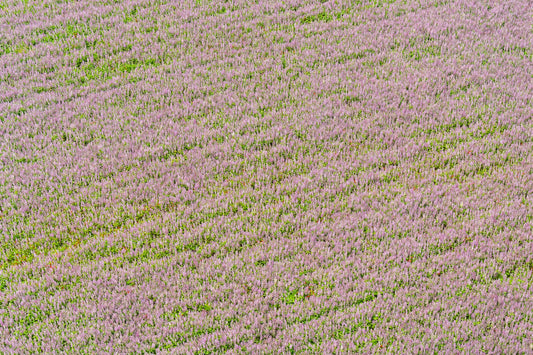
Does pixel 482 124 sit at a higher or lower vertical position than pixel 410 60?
lower

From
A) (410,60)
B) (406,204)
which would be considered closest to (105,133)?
(406,204)

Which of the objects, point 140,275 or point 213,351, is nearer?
point 213,351

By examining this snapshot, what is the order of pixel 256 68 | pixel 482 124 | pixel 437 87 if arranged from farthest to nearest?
1. pixel 256 68
2. pixel 437 87
3. pixel 482 124

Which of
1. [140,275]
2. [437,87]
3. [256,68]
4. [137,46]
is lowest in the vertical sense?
[140,275]

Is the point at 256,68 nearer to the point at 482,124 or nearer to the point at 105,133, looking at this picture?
the point at 105,133

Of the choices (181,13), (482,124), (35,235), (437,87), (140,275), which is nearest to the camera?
(140,275)

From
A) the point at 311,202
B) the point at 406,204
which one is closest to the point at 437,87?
the point at 406,204
